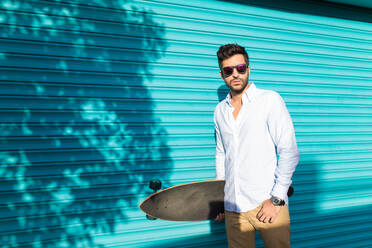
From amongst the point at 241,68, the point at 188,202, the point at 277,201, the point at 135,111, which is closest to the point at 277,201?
the point at 277,201

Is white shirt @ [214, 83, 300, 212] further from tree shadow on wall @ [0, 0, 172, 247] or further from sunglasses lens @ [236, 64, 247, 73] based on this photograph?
tree shadow on wall @ [0, 0, 172, 247]

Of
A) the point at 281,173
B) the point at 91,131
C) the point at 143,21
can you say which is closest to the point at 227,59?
the point at 281,173

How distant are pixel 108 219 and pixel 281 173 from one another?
7.30 ft

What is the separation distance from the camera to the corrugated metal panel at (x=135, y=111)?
3072mm

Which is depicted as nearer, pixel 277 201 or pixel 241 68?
pixel 277 201

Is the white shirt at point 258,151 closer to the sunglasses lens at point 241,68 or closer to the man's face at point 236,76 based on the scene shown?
the man's face at point 236,76

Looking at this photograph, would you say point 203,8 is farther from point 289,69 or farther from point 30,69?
point 30,69

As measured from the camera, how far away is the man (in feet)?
8.02

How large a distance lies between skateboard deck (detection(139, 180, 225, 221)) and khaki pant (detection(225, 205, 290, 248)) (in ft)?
1.08

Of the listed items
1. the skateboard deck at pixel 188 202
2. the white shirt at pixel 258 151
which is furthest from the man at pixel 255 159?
the skateboard deck at pixel 188 202

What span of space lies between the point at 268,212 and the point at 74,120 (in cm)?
247

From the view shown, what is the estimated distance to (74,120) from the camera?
3227 mm

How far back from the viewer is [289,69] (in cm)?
432

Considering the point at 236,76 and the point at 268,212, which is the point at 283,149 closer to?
the point at 268,212
